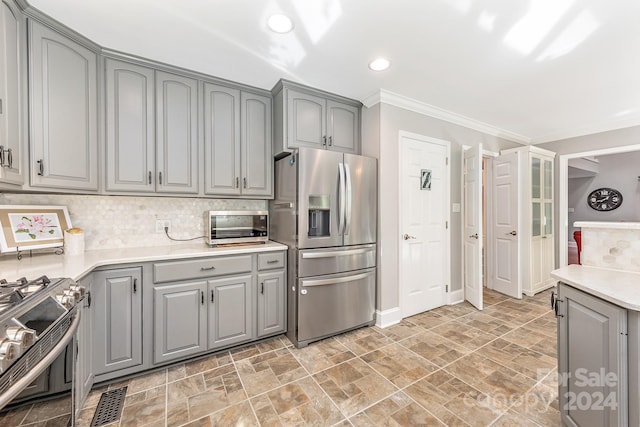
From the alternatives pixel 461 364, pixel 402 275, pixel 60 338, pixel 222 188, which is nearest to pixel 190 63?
pixel 222 188

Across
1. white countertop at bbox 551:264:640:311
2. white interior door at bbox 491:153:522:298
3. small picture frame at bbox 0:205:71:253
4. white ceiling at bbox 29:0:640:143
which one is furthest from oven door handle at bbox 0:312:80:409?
white interior door at bbox 491:153:522:298

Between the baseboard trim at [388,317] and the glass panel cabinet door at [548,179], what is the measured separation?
3.17 m

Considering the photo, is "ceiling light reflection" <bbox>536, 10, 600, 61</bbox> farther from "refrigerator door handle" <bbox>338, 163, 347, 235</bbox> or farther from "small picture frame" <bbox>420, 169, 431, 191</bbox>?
"refrigerator door handle" <bbox>338, 163, 347, 235</bbox>

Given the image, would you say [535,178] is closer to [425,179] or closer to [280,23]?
[425,179]

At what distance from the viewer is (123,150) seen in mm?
2113

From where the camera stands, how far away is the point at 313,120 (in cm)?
272

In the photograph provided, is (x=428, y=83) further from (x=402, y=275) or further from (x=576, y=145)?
(x=576, y=145)

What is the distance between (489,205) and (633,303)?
336 cm

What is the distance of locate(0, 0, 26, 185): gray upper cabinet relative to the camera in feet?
4.75

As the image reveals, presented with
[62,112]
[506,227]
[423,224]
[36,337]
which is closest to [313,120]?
[423,224]

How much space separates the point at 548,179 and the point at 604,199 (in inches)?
177

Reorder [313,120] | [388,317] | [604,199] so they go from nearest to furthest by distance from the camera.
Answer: [313,120], [388,317], [604,199]

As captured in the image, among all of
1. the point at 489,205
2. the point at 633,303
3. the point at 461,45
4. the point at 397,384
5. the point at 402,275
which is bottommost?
the point at 397,384

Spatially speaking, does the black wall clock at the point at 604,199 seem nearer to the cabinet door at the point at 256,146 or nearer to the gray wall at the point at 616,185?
the gray wall at the point at 616,185
